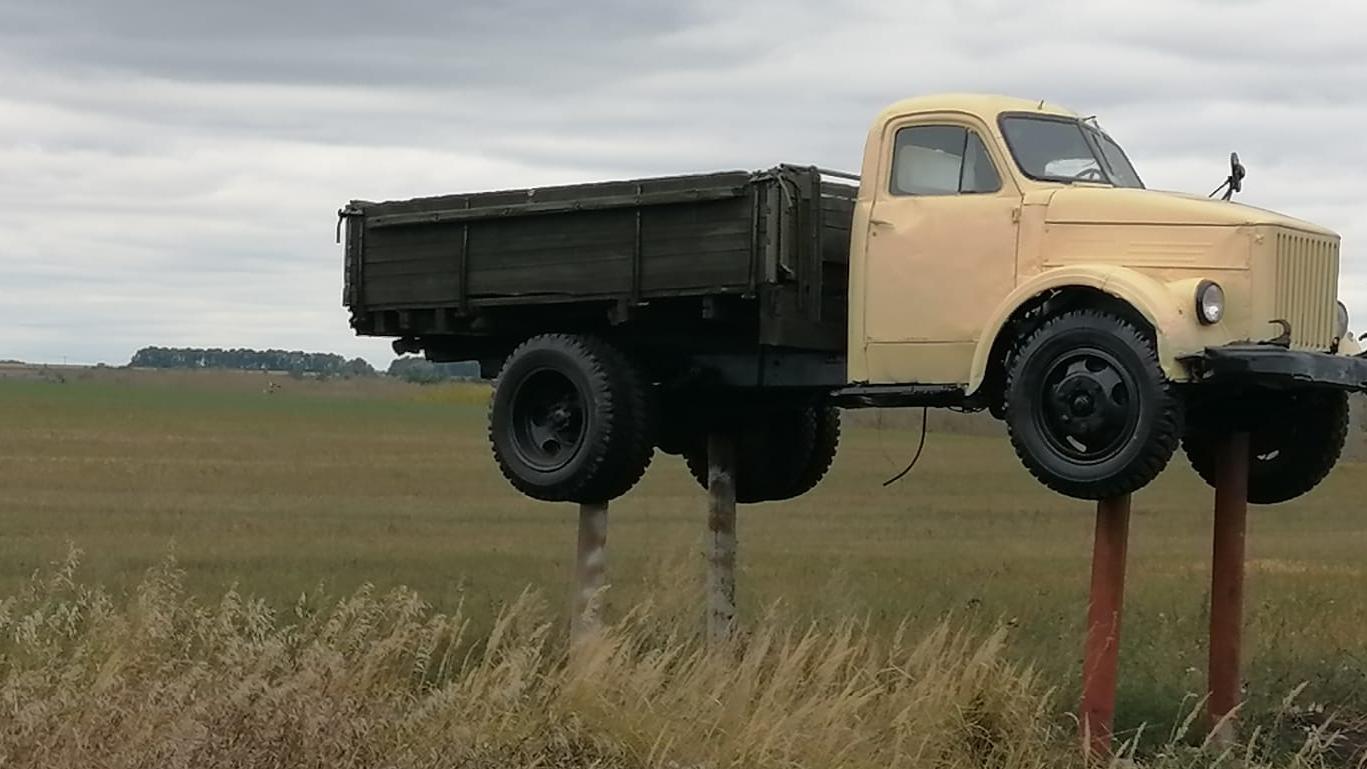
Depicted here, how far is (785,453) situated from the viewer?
46.4 ft

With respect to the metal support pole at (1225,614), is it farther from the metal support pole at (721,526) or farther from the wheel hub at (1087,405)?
the metal support pole at (721,526)

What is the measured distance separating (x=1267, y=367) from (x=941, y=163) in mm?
2265

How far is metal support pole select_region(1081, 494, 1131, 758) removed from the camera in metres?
10.9

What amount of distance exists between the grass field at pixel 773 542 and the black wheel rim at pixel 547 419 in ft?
10.1

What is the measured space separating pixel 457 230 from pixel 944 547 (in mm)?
16675

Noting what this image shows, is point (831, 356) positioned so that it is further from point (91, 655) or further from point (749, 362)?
point (91, 655)

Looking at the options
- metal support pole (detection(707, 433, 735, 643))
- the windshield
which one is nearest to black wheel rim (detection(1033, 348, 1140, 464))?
the windshield

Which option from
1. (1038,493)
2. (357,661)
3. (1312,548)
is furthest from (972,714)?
(1038,493)

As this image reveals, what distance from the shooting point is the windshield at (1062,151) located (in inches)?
433

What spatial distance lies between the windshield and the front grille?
1136mm

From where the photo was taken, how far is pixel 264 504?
32844 millimetres

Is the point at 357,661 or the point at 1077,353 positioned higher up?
the point at 1077,353

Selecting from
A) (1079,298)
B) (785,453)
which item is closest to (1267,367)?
(1079,298)

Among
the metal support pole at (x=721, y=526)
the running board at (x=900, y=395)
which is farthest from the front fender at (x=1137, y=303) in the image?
the metal support pole at (x=721, y=526)
